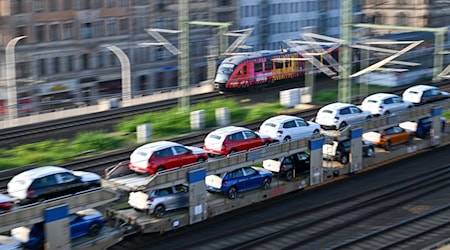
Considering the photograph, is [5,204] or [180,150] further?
[180,150]

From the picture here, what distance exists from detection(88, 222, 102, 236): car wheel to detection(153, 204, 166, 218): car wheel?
5.40ft

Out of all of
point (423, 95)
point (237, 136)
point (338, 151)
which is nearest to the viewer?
point (237, 136)

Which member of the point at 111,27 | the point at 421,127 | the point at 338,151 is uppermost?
the point at 111,27

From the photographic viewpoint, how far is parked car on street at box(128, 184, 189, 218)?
19.6 m

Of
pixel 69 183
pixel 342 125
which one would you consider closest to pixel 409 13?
pixel 342 125

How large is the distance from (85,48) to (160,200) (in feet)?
110

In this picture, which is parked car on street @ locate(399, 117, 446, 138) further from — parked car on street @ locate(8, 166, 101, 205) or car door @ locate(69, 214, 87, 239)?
car door @ locate(69, 214, 87, 239)

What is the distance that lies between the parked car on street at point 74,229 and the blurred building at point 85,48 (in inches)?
1006

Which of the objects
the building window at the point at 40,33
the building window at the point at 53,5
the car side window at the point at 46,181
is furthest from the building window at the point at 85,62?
the car side window at the point at 46,181

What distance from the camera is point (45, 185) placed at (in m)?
19.2

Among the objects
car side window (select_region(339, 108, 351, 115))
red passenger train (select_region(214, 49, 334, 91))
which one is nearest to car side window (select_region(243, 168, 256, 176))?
car side window (select_region(339, 108, 351, 115))

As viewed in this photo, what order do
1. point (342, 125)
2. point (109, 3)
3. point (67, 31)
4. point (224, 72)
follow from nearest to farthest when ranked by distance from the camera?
point (342, 125) < point (224, 72) < point (67, 31) < point (109, 3)

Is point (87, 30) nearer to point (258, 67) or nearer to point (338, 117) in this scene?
point (258, 67)

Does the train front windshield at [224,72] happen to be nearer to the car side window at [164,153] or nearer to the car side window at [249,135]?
the car side window at [249,135]
